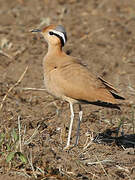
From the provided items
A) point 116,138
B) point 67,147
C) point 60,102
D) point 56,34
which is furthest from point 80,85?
point 60,102

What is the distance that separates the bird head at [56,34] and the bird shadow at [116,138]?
3.87ft

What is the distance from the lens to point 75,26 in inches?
324

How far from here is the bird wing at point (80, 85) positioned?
4387 mm

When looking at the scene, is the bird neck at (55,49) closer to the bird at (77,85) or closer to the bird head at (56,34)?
the bird head at (56,34)

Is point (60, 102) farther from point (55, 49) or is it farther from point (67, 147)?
point (67, 147)

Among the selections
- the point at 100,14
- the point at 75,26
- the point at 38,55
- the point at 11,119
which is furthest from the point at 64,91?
the point at 100,14

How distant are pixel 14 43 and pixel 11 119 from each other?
257 cm

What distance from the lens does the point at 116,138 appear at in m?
5.07

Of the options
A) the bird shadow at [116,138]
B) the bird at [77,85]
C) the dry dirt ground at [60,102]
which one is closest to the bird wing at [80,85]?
the bird at [77,85]

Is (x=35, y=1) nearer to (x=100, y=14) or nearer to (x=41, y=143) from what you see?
(x=100, y=14)

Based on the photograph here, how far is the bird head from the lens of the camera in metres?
4.91

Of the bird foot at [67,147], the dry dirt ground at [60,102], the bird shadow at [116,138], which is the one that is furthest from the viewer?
the bird shadow at [116,138]

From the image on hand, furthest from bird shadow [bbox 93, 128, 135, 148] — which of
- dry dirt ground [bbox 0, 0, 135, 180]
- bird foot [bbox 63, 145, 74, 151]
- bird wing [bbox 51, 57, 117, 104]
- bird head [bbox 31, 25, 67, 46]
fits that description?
bird head [bbox 31, 25, 67, 46]

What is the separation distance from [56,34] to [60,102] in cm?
124
